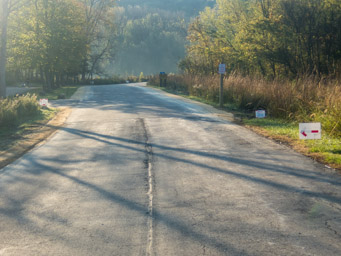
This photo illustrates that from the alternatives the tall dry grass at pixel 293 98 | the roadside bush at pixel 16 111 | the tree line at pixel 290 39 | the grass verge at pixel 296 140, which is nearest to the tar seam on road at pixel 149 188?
the grass verge at pixel 296 140

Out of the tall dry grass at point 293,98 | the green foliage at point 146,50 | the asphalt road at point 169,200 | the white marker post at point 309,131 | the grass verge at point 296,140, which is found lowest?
the asphalt road at point 169,200

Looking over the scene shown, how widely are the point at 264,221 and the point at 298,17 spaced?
24.4m

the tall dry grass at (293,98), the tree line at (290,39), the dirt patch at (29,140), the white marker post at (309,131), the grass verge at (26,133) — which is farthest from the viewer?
the tree line at (290,39)

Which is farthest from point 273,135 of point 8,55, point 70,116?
point 8,55

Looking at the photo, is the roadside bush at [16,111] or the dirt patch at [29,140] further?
the roadside bush at [16,111]

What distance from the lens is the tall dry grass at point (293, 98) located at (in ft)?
36.7

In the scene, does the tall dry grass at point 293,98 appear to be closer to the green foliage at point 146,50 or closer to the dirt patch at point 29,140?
the dirt patch at point 29,140

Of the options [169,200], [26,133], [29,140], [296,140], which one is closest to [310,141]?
[296,140]

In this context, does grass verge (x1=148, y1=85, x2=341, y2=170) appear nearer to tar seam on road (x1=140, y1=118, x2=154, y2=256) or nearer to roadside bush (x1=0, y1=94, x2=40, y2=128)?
tar seam on road (x1=140, y1=118, x2=154, y2=256)

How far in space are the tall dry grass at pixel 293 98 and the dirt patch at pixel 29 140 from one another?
7.89 meters

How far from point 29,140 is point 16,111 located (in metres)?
4.77

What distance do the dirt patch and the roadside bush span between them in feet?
3.70

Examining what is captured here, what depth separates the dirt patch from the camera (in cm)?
952

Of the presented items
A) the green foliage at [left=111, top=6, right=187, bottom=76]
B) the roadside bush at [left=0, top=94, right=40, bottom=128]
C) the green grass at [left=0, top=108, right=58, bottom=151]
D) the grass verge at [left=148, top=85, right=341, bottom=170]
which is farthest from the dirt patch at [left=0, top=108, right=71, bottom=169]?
the green foliage at [left=111, top=6, right=187, bottom=76]
